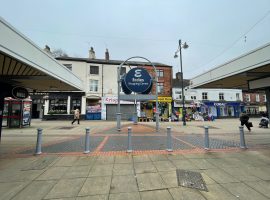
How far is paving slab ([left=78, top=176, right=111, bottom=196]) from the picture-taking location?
3.58 m

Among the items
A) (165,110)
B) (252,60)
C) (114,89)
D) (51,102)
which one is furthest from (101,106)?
(252,60)

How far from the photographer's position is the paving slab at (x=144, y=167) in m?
4.70

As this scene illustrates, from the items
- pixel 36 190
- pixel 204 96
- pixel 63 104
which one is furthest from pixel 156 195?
pixel 204 96

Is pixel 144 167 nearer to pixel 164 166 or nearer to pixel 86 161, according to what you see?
pixel 164 166

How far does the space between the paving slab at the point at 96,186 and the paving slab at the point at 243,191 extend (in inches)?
109

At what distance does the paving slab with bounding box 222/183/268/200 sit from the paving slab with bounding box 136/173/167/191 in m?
1.48

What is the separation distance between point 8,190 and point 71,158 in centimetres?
225

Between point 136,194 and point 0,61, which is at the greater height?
point 0,61

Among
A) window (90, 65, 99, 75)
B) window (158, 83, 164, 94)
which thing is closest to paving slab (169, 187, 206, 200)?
window (90, 65, 99, 75)

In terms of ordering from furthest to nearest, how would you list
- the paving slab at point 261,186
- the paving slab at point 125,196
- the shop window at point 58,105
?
the shop window at point 58,105
the paving slab at point 261,186
the paving slab at point 125,196

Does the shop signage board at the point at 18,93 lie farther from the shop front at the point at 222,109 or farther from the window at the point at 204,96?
the window at the point at 204,96

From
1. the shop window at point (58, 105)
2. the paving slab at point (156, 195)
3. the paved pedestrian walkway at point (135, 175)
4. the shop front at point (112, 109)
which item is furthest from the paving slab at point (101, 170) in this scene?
the shop window at point (58, 105)

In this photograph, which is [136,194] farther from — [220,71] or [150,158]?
[220,71]

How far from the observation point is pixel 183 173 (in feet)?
15.0
